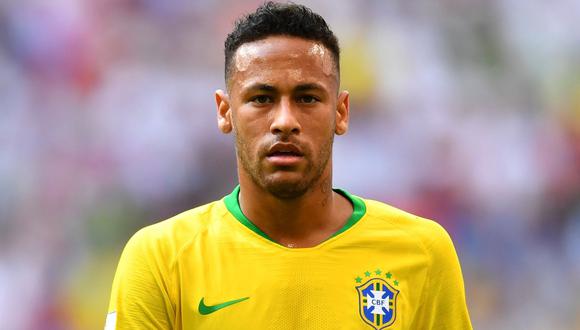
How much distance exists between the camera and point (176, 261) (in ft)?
8.30

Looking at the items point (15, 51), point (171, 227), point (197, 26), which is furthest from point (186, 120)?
point (171, 227)

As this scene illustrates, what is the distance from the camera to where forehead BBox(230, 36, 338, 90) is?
2.51m

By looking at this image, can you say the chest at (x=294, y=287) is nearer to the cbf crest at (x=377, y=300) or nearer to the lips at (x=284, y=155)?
the cbf crest at (x=377, y=300)

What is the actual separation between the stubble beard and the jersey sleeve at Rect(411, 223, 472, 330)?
0.45 m

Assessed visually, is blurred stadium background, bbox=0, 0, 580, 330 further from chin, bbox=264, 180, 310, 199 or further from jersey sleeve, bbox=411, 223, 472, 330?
chin, bbox=264, 180, 310, 199

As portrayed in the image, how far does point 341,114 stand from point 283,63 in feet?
1.05

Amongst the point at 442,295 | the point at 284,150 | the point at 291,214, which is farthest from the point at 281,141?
the point at 442,295

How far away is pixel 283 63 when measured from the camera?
8.27ft

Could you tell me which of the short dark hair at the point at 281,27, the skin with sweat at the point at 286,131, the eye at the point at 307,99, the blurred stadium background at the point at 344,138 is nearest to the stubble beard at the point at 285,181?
the skin with sweat at the point at 286,131

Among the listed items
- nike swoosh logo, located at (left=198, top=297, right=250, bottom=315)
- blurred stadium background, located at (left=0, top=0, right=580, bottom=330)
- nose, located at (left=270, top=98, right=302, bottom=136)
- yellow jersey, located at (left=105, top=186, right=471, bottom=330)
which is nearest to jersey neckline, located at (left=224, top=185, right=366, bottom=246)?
yellow jersey, located at (left=105, top=186, right=471, bottom=330)

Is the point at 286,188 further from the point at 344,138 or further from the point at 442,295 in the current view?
the point at 344,138

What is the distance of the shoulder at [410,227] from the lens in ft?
8.91

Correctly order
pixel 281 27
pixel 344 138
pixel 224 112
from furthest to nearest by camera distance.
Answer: pixel 344 138 < pixel 224 112 < pixel 281 27

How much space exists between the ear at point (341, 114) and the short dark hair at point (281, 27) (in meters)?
0.12
